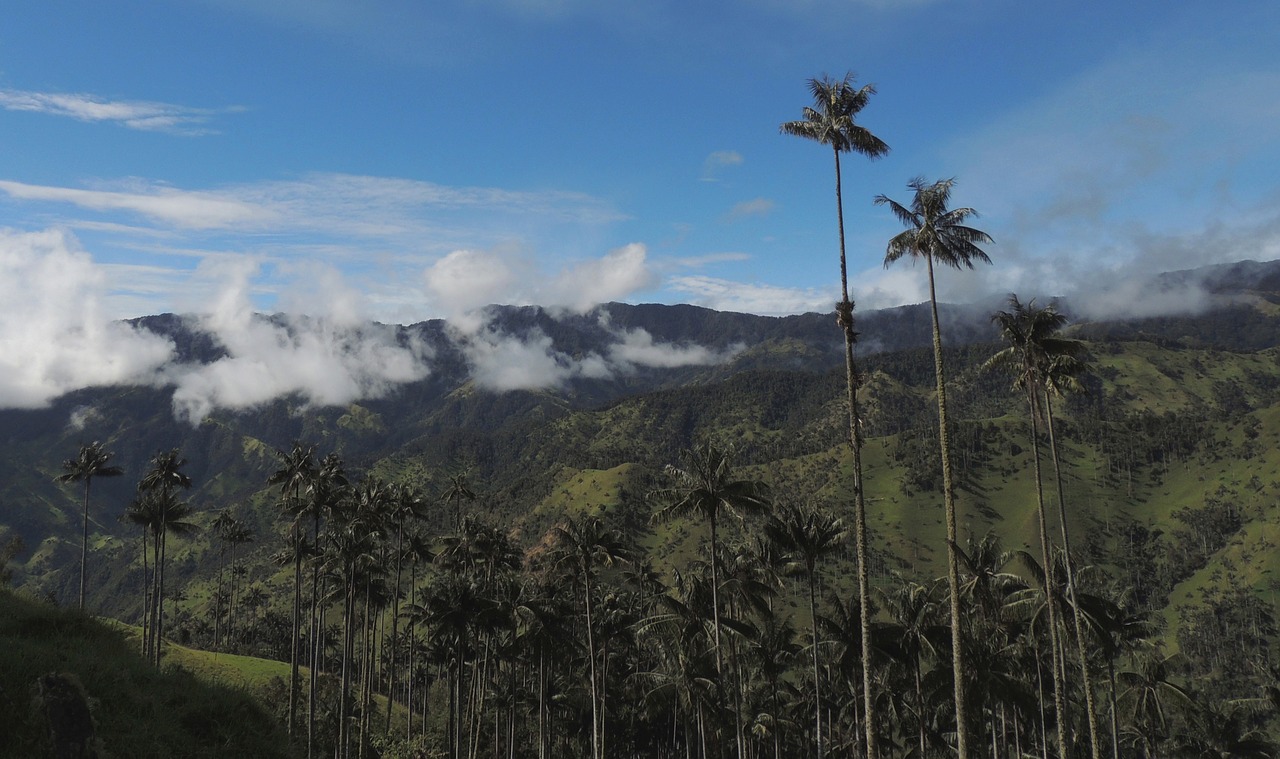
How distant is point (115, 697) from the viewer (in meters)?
17.3

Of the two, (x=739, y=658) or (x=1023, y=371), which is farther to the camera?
(x=739, y=658)

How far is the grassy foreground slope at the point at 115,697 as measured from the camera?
14688mm

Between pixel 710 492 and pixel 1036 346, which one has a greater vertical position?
pixel 1036 346

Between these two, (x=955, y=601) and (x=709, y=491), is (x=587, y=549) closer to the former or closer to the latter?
(x=709, y=491)

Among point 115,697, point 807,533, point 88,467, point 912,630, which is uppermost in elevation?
point 88,467

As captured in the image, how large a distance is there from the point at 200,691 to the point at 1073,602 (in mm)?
44283

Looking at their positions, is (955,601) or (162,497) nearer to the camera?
(955,601)

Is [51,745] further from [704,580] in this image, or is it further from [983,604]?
[983,604]

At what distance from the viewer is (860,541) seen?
110 feet

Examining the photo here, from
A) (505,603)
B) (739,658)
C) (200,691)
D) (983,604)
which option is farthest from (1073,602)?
(200,691)

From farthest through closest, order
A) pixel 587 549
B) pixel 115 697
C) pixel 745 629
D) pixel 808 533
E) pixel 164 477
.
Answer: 1. pixel 164 477
2. pixel 587 549
3. pixel 745 629
4. pixel 808 533
5. pixel 115 697

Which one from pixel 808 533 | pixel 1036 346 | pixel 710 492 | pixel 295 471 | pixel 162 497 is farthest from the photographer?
pixel 162 497

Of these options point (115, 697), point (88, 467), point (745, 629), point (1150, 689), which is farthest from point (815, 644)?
point (88, 467)

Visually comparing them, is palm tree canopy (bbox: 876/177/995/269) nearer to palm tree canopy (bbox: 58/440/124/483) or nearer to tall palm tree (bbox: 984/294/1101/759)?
tall palm tree (bbox: 984/294/1101/759)
